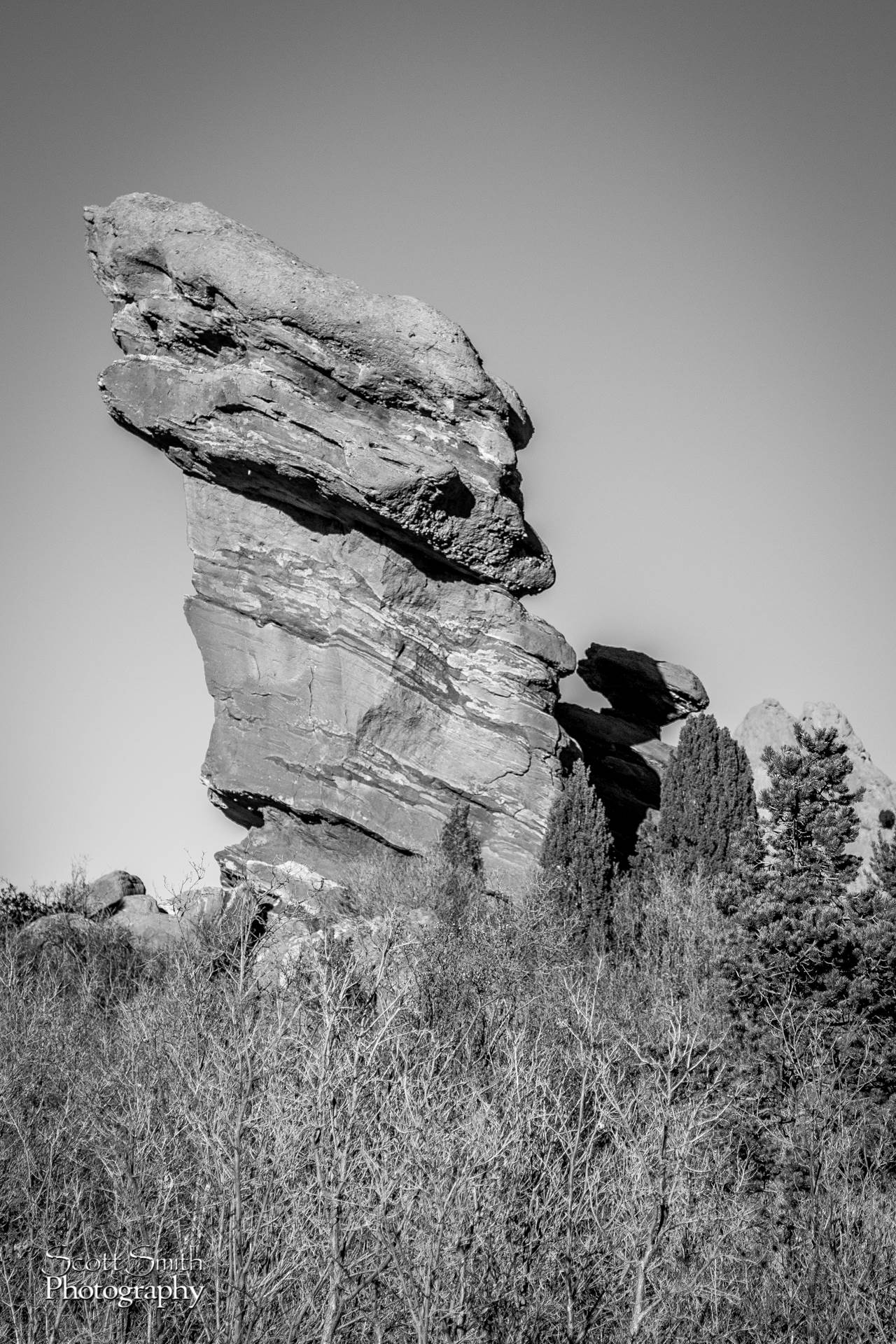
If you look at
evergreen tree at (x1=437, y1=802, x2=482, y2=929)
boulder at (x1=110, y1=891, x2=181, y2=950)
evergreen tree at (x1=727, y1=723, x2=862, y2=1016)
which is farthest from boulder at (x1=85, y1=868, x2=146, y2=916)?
evergreen tree at (x1=727, y1=723, x2=862, y2=1016)

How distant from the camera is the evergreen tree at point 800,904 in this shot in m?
24.1

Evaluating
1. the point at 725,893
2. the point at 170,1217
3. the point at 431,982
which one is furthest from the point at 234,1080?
the point at 725,893

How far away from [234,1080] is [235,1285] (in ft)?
15.0

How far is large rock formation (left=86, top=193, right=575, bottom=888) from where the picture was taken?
3278 centimetres

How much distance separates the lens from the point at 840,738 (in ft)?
190

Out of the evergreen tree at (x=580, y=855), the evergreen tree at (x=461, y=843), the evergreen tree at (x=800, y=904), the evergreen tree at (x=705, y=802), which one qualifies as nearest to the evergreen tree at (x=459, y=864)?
the evergreen tree at (x=461, y=843)

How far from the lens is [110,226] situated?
34.6m

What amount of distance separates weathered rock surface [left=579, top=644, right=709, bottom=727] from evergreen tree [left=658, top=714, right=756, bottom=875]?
459 cm

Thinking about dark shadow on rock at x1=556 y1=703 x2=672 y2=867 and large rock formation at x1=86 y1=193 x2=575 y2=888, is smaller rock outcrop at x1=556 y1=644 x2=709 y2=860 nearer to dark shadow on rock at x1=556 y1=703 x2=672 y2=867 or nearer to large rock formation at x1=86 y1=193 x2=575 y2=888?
dark shadow on rock at x1=556 y1=703 x2=672 y2=867

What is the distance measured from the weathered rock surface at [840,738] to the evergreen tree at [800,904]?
20.2 meters

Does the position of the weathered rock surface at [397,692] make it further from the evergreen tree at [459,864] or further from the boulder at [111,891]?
the boulder at [111,891]

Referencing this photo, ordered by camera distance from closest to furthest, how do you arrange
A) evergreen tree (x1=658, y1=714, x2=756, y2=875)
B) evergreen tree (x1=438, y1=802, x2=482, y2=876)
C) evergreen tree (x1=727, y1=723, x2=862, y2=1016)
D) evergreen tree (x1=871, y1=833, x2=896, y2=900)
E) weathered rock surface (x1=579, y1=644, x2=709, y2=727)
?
evergreen tree (x1=727, y1=723, x2=862, y2=1016), evergreen tree (x1=871, y1=833, x2=896, y2=900), evergreen tree (x1=438, y1=802, x2=482, y2=876), evergreen tree (x1=658, y1=714, x2=756, y2=875), weathered rock surface (x1=579, y1=644, x2=709, y2=727)

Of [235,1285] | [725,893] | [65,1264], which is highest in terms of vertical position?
[725,893]

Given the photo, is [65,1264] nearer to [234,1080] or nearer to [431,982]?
[234,1080]
